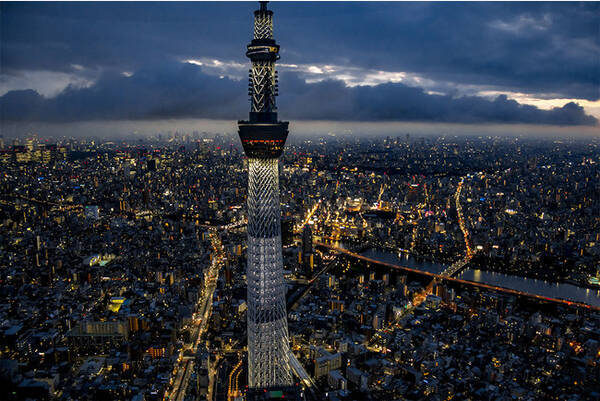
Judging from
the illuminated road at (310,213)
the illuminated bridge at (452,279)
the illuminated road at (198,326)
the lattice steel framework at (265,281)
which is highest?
the lattice steel framework at (265,281)

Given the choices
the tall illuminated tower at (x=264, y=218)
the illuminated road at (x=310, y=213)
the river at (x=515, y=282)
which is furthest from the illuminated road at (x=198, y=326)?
the river at (x=515, y=282)

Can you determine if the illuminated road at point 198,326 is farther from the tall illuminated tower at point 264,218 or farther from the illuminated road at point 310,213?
the illuminated road at point 310,213

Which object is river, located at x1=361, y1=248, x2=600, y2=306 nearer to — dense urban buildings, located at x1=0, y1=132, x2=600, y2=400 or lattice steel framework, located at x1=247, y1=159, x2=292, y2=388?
dense urban buildings, located at x1=0, y1=132, x2=600, y2=400

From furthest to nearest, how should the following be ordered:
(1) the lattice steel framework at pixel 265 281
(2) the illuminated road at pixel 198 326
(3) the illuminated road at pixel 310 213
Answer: (3) the illuminated road at pixel 310 213, (2) the illuminated road at pixel 198 326, (1) the lattice steel framework at pixel 265 281

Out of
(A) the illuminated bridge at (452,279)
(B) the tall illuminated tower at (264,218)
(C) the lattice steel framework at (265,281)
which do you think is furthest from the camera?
(A) the illuminated bridge at (452,279)

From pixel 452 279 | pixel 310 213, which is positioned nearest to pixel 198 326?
pixel 452 279

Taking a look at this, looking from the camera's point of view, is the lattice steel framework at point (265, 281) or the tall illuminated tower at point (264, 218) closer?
the tall illuminated tower at point (264, 218)

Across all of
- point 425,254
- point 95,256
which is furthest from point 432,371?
point 95,256
